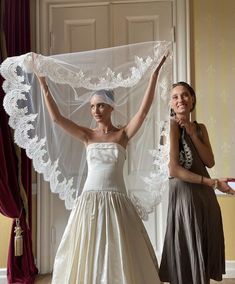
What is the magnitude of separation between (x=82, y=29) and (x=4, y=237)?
1.63 metres

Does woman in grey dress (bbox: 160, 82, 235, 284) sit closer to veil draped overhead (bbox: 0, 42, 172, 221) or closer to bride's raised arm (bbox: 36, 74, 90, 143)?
veil draped overhead (bbox: 0, 42, 172, 221)

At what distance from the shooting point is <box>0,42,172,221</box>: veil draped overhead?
174 centimetres

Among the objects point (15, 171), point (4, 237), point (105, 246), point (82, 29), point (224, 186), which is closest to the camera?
point (105, 246)

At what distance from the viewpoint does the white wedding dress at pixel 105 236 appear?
5.17 ft

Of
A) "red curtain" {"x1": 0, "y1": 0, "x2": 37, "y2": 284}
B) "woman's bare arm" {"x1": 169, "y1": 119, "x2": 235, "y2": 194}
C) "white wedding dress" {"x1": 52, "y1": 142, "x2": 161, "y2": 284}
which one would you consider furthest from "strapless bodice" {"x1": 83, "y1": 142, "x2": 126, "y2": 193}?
"red curtain" {"x1": 0, "y1": 0, "x2": 37, "y2": 284}

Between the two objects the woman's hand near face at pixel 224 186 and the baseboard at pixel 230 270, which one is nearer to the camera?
the woman's hand near face at pixel 224 186

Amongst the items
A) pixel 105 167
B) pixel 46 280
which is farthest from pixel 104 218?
pixel 46 280

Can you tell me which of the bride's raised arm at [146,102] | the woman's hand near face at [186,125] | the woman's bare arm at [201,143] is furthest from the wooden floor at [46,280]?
the bride's raised arm at [146,102]

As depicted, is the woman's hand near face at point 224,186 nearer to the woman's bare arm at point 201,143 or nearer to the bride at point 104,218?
the woman's bare arm at point 201,143

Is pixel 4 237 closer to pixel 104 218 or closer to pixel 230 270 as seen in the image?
pixel 104 218

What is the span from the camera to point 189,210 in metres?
1.68

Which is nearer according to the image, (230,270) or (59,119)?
(59,119)

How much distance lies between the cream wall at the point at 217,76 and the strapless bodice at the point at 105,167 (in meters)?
1.17

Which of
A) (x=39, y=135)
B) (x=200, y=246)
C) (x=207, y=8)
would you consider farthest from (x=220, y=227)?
(x=207, y=8)
